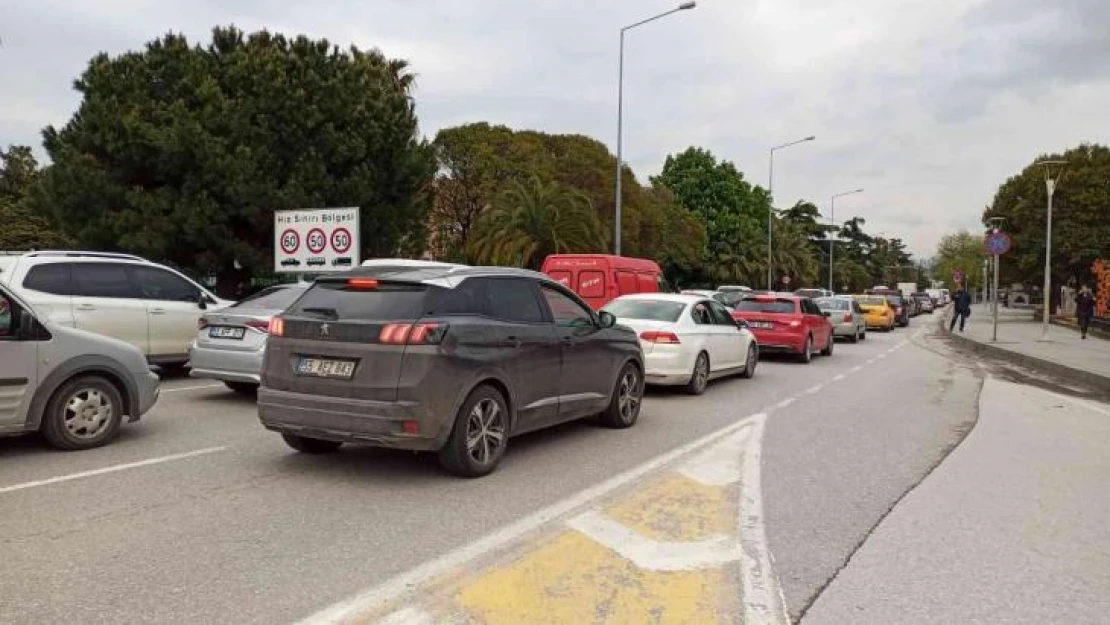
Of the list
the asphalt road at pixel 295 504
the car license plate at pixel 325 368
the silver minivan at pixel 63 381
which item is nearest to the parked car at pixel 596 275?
the asphalt road at pixel 295 504

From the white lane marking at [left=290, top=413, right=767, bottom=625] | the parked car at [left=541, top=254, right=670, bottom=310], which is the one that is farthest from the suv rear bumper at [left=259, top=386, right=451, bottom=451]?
the parked car at [left=541, top=254, right=670, bottom=310]

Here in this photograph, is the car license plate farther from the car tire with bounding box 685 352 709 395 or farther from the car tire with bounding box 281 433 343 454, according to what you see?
the car tire with bounding box 685 352 709 395

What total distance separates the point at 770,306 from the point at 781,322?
47 cm

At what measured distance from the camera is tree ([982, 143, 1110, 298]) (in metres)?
36.5

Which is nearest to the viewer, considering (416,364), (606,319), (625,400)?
(416,364)

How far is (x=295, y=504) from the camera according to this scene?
17.8 feet

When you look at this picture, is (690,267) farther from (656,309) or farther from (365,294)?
(365,294)

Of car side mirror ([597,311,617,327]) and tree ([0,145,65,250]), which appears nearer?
car side mirror ([597,311,617,327])

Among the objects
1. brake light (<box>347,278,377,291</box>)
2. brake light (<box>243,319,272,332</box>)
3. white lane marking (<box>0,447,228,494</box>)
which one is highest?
brake light (<box>347,278,377,291</box>)

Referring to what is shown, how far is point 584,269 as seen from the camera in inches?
730

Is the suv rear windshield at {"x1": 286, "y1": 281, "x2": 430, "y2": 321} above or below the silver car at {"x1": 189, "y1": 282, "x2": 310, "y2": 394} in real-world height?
above

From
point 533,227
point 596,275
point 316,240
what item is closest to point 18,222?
A: point 533,227

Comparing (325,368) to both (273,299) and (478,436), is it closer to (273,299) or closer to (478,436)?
(478,436)

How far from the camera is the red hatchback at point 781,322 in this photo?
678 inches
